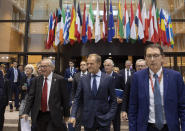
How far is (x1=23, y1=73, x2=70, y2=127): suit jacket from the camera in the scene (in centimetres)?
326

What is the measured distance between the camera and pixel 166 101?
2.18 meters

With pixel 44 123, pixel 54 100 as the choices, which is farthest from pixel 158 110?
pixel 44 123

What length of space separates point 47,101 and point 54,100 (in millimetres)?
126

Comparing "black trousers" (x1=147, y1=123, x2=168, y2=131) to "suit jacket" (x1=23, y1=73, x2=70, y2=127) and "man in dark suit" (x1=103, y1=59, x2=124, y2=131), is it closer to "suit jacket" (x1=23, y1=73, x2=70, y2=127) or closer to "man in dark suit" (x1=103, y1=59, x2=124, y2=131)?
"suit jacket" (x1=23, y1=73, x2=70, y2=127)

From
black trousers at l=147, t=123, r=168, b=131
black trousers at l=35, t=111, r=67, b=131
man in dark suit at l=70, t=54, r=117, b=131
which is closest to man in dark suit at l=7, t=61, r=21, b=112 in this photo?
black trousers at l=35, t=111, r=67, b=131

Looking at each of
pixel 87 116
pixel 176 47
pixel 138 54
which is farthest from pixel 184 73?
pixel 87 116

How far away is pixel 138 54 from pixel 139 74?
8.75 m

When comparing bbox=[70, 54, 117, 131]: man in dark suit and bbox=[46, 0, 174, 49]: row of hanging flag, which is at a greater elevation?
bbox=[46, 0, 174, 49]: row of hanging flag

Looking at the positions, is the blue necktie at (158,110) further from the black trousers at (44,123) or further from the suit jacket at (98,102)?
the black trousers at (44,123)

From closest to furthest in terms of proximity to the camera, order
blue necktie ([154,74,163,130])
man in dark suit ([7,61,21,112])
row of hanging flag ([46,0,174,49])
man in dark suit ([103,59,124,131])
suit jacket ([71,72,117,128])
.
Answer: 1. blue necktie ([154,74,163,130])
2. suit jacket ([71,72,117,128])
3. man in dark suit ([103,59,124,131])
4. man in dark suit ([7,61,21,112])
5. row of hanging flag ([46,0,174,49])

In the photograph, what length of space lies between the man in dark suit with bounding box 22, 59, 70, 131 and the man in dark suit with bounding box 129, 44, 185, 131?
1512 mm

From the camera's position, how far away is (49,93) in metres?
3.34

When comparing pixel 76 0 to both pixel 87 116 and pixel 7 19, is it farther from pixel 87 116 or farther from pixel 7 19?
pixel 87 116

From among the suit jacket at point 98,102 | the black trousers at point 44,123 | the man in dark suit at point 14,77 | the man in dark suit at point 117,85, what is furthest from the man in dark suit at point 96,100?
the man in dark suit at point 14,77
